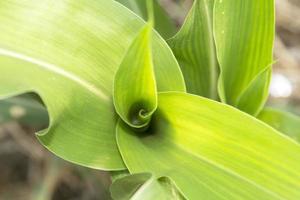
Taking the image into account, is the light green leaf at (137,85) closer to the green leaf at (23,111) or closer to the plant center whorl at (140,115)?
the plant center whorl at (140,115)

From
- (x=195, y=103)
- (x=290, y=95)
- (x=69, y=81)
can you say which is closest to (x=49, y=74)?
(x=69, y=81)

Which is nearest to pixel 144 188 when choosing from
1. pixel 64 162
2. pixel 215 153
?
pixel 215 153

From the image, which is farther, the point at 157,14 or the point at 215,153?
the point at 157,14

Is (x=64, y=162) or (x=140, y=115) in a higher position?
(x=140, y=115)

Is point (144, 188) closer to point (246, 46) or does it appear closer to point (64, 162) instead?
point (246, 46)

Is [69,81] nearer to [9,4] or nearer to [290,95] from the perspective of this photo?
[9,4]

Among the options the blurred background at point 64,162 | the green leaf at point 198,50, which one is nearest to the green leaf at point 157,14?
the green leaf at point 198,50

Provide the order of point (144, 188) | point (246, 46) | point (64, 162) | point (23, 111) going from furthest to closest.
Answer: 1. point (64, 162)
2. point (23, 111)
3. point (246, 46)
4. point (144, 188)
